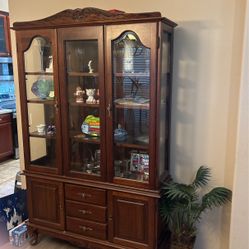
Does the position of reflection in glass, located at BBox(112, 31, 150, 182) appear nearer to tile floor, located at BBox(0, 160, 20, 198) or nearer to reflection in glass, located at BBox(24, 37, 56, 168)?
reflection in glass, located at BBox(24, 37, 56, 168)

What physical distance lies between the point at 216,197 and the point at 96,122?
104 cm

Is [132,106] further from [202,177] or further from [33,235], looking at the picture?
[33,235]

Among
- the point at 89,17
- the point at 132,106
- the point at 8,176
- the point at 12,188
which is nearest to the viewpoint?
the point at 89,17

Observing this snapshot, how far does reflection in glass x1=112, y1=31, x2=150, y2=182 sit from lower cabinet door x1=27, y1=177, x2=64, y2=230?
585 millimetres

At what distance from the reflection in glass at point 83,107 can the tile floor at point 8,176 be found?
5.75 feet

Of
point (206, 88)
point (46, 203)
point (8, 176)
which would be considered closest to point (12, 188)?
point (8, 176)

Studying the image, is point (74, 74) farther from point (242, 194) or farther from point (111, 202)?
point (242, 194)

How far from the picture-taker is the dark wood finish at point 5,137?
15.4ft

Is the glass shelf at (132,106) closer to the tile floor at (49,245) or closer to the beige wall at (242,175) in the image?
the beige wall at (242,175)

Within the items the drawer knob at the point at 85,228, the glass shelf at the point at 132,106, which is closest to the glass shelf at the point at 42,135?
the glass shelf at the point at 132,106

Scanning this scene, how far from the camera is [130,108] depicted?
216 cm

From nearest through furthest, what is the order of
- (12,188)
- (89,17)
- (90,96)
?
(89,17) → (90,96) → (12,188)

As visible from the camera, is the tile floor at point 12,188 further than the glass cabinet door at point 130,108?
Yes

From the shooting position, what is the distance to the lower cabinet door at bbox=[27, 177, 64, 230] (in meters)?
2.43
